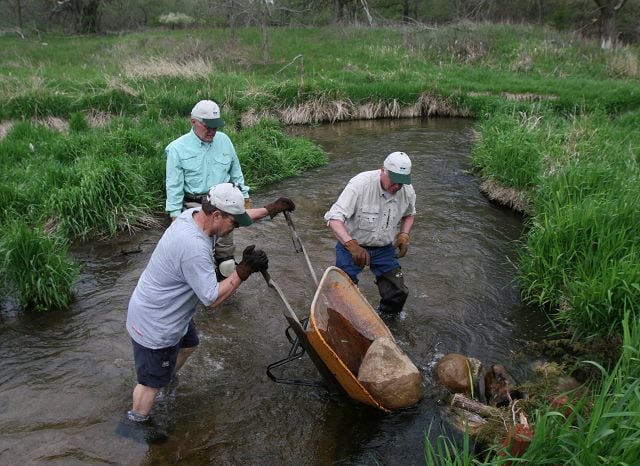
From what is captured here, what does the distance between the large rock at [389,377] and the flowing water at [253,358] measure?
0.20 metres

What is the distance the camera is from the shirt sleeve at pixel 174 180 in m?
5.23

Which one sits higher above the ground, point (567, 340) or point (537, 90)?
point (537, 90)

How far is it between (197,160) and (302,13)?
37.4 m

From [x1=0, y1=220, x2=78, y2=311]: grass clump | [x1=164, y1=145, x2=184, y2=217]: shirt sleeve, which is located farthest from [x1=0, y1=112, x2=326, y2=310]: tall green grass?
[x1=164, y1=145, x2=184, y2=217]: shirt sleeve

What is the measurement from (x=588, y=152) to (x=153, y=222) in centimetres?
732

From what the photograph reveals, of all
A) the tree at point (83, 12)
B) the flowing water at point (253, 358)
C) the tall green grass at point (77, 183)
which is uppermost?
the tree at point (83, 12)

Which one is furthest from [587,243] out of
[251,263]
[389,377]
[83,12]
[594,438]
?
[83,12]

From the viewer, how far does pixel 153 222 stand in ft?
28.2

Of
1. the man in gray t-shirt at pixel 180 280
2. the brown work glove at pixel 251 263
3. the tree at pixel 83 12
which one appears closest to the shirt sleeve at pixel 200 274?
the man in gray t-shirt at pixel 180 280

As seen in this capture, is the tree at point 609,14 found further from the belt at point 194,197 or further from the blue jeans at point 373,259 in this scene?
the belt at point 194,197

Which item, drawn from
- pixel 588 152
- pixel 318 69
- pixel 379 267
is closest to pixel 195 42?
pixel 318 69

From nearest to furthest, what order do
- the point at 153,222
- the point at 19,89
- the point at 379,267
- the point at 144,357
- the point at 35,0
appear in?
1. the point at 144,357
2. the point at 379,267
3. the point at 153,222
4. the point at 19,89
5. the point at 35,0

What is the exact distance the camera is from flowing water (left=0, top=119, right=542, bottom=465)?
411 centimetres

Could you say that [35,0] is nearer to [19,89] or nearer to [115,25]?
[115,25]
